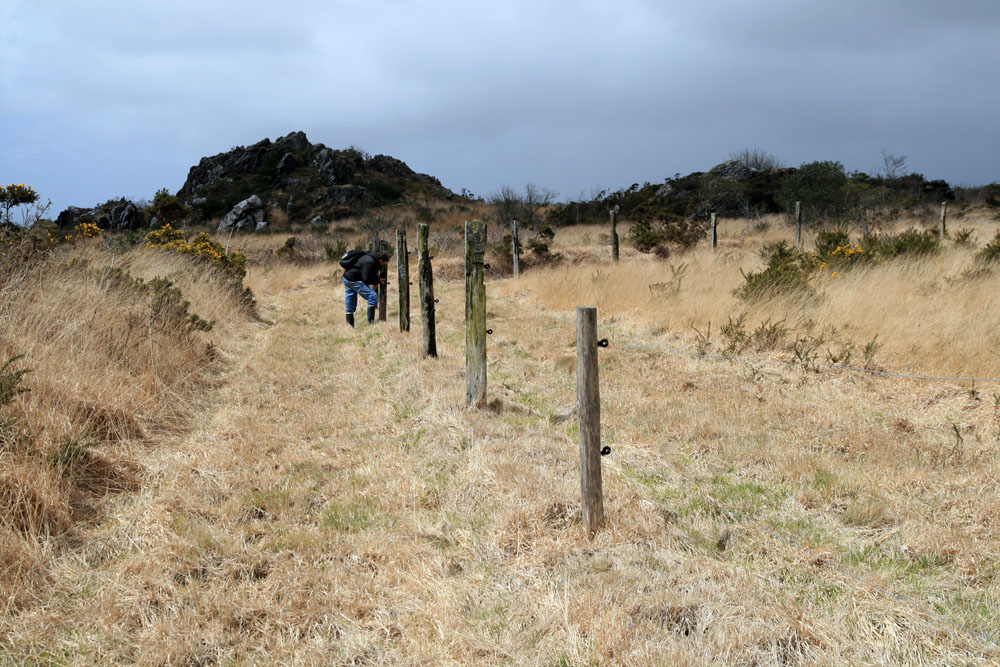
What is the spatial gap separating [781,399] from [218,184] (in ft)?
179

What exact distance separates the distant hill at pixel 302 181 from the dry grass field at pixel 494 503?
39.5 meters

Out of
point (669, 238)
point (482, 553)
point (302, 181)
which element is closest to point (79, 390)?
point (482, 553)

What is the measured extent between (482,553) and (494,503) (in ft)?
1.84

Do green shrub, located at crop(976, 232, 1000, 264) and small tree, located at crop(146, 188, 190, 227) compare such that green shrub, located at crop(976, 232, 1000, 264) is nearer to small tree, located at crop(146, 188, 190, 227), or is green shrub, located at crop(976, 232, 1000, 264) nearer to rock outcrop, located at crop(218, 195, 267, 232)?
small tree, located at crop(146, 188, 190, 227)

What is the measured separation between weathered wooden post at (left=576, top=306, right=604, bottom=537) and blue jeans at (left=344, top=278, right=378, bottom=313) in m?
8.62

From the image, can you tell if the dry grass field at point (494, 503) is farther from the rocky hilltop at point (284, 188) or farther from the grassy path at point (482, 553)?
the rocky hilltop at point (284, 188)

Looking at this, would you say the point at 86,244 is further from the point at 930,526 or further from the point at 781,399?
the point at 930,526

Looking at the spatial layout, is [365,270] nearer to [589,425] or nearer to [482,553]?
[589,425]

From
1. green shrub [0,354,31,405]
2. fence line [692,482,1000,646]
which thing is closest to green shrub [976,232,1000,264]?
fence line [692,482,1000,646]

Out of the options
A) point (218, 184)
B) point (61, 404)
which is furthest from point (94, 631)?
point (218, 184)

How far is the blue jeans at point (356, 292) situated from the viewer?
11.7m

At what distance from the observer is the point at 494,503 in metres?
3.95

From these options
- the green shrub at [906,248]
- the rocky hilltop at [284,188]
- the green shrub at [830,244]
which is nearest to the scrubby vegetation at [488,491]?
the green shrub at [906,248]

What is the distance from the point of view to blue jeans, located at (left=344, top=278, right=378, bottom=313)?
11.7m
